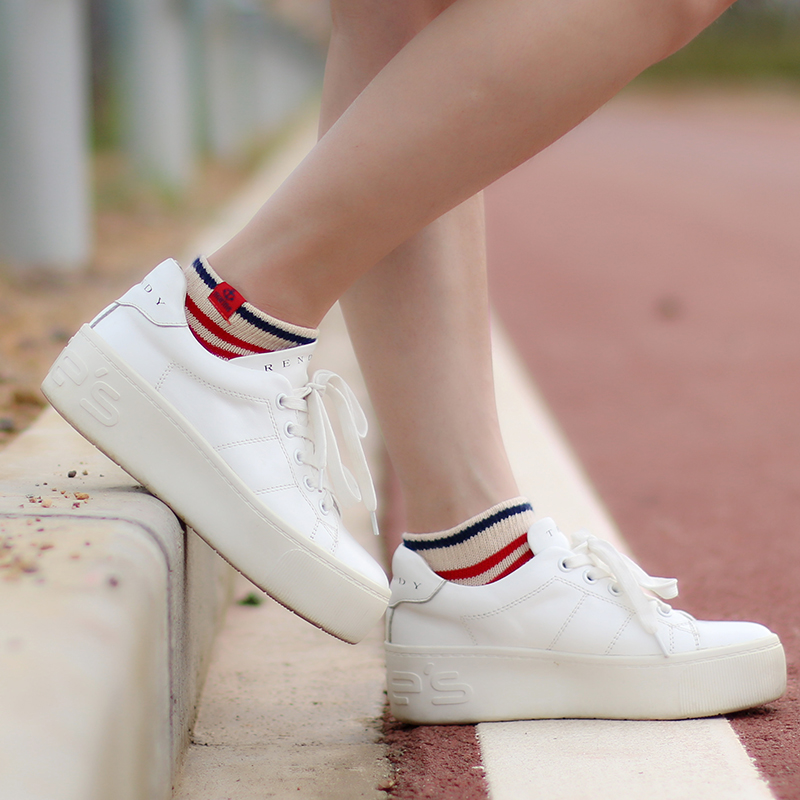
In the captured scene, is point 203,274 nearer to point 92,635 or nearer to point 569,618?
point 92,635

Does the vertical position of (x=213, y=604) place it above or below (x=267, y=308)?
below

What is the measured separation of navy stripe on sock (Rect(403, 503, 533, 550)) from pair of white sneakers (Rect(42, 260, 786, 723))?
0.8 inches

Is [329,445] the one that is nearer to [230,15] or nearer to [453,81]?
[453,81]

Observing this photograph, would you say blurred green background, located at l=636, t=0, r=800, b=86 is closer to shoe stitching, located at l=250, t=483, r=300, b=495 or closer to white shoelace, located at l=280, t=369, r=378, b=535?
white shoelace, located at l=280, t=369, r=378, b=535

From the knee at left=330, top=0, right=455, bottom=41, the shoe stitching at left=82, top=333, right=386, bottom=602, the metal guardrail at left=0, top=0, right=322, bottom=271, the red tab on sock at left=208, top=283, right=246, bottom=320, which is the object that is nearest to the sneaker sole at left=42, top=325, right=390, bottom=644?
the shoe stitching at left=82, top=333, right=386, bottom=602

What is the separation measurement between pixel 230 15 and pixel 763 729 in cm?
1211

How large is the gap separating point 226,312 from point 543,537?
432 mm

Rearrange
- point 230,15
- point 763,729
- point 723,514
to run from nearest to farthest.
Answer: point 763,729 → point 723,514 → point 230,15

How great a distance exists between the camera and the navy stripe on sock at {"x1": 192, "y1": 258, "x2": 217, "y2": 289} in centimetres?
104

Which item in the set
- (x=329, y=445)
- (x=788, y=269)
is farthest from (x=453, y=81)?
(x=788, y=269)

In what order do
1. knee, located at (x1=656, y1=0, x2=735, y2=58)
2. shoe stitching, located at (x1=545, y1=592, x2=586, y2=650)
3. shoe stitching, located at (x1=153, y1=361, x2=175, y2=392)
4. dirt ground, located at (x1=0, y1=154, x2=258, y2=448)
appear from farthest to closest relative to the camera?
dirt ground, located at (x1=0, y1=154, x2=258, y2=448), shoe stitching, located at (x1=545, y1=592, x2=586, y2=650), shoe stitching, located at (x1=153, y1=361, x2=175, y2=392), knee, located at (x1=656, y1=0, x2=735, y2=58)

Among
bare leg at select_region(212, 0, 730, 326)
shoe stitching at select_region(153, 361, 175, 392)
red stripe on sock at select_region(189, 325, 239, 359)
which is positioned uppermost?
bare leg at select_region(212, 0, 730, 326)

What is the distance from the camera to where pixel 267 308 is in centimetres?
104

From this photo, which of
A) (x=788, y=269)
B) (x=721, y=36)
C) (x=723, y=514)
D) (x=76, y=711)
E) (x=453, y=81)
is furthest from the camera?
(x=721, y=36)
